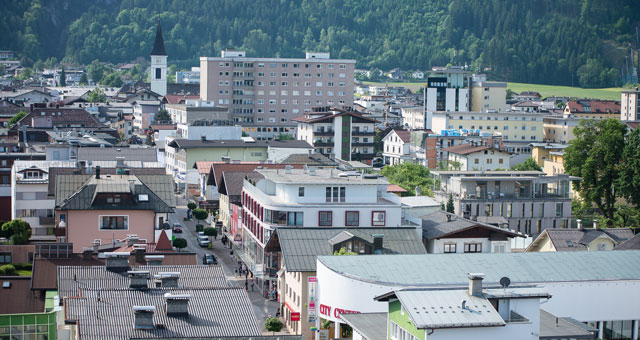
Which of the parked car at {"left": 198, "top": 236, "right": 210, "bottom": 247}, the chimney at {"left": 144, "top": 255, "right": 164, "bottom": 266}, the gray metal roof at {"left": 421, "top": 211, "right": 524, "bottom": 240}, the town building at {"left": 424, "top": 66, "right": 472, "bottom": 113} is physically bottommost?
the parked car at {"left": 198, "top": 236, "right": 210, "bottom": 247}

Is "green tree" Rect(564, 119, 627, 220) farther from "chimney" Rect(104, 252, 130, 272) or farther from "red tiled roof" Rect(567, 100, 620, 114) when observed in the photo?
"red tiled roof" Rect(567, 100, 620, 114)

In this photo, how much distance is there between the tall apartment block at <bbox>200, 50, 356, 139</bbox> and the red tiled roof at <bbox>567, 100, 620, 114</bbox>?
95.3 ft

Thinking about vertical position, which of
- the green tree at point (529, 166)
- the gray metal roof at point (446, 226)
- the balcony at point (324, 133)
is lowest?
the green tree at point (529, 166)

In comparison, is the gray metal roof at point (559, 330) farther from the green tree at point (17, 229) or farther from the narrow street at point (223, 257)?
the green tree at point (17, 229)

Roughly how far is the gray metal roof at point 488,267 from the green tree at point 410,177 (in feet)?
112

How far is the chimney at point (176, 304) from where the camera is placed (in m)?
23.6

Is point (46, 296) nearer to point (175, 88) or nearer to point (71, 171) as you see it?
point (71, 171)

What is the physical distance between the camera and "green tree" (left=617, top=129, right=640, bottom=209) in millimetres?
65562

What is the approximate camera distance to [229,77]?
121 meters

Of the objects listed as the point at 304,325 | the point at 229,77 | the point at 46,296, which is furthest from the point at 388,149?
the point at 46,296

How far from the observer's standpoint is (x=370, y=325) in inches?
981

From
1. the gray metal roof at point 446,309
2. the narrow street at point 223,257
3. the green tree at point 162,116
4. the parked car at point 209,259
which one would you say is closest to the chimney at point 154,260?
the narrow street at point 223,257

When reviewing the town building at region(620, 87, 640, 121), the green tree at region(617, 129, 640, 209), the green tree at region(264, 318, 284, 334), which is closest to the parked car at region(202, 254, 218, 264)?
the green tree at region(264, 318, 284, 334)

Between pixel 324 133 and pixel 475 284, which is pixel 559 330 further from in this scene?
pixel 324 133
